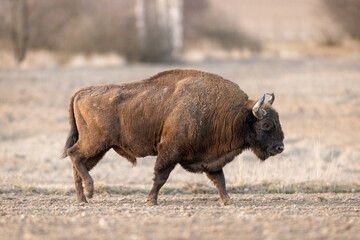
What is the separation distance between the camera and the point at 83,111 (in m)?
9.90

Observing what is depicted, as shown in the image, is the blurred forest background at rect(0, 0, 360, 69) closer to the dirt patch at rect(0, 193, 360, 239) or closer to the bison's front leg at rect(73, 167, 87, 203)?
the bison's front leg at rect(73, 167, 87, 203)

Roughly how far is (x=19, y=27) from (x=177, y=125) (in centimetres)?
2241

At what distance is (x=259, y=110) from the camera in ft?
30.8

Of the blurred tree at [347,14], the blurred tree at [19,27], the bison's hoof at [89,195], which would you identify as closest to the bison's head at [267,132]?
the bison's hoof at [89,195]

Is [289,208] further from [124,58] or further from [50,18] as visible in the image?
[50,18]

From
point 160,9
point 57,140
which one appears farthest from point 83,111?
A: point 160,9

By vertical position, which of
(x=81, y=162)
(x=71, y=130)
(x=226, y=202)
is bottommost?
(x=226, y=202)

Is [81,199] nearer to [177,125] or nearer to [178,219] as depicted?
[177,125]

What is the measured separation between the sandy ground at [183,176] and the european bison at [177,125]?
65cm

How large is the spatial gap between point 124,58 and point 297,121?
1376 centimetres

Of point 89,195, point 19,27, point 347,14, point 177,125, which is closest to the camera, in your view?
point 177,125

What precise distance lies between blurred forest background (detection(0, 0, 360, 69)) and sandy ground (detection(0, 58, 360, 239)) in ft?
12.7

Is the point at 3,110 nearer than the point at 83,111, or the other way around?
the point at 83,111

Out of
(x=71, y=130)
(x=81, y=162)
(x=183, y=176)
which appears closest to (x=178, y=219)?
(x=81, y=162)
